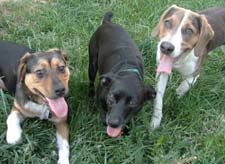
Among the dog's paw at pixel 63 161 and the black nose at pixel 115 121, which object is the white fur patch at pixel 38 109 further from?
the black nose at pixel 115 121

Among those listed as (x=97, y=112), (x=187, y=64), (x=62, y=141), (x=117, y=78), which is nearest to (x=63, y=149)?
(x=62, y=141)

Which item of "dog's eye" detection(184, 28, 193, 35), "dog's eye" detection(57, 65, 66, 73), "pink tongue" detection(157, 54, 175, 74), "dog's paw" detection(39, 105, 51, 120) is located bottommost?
"dog's paw" detection(39, 105, 51, 120)

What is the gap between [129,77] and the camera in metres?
4.45

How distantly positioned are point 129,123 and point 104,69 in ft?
2.12

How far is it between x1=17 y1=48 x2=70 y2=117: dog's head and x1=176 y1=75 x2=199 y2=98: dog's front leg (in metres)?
1.47

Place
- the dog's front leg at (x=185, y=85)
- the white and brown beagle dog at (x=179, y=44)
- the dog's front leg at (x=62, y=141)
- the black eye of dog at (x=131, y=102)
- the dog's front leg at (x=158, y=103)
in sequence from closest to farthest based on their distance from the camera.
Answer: the black eye of dog at (x=131, y=102) < the dog's front leg at (x=62, y=141) < the white and brown beagle dog at (x=179, y=44) < the dog's front leg at (x=158, y=103) < the dog's front leg at (x=185, y=85)

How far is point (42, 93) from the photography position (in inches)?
170

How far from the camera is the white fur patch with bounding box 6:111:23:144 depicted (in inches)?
173

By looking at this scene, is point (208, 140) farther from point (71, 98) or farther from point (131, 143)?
point (71, 98)

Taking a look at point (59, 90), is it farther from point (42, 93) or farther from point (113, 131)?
point (113, 131)

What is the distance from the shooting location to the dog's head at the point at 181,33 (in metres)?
4.50

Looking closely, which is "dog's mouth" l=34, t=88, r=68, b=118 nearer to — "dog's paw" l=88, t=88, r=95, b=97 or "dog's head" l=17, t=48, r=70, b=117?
"dog's head" l=17, t=48, r=70, b=117

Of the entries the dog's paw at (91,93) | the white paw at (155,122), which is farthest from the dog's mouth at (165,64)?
the dog's paw at (91,93)

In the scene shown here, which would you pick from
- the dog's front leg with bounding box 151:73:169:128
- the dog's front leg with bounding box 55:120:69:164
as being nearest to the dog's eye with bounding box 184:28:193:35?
the dog's front leg with bounding box 151:73:169:128
